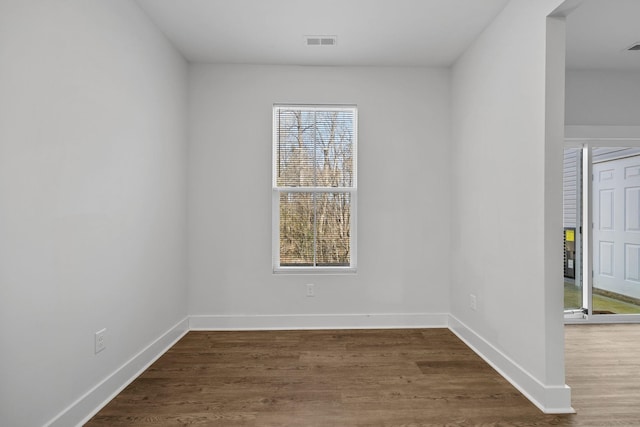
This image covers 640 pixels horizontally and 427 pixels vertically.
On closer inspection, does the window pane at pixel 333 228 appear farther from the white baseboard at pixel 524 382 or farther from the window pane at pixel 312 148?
the white baseboard at pixel 524 382

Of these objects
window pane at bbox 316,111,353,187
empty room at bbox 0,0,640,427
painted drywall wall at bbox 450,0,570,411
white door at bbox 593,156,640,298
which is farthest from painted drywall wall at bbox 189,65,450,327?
white door at bbox 593,156,640,298

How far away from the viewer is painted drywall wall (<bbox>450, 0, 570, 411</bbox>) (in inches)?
82.9

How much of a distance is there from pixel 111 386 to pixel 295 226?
2.06m

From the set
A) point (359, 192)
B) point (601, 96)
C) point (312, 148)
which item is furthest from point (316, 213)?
point (601, 96)

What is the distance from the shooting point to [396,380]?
96.7 inches

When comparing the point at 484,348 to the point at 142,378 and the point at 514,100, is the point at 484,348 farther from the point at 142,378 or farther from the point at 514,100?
the point at 142,378

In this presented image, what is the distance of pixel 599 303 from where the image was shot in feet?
13.6

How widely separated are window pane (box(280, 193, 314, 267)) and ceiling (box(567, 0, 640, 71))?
2.69 metres

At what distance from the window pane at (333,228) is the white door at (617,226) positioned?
9.57ft

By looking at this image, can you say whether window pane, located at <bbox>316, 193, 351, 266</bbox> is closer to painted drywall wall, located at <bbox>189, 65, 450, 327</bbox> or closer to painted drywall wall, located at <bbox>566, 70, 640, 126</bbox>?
painted drywall wall, located at <bbox>189, 65, 450, 327</bbox>

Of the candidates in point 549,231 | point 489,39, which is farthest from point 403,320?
point 489,39

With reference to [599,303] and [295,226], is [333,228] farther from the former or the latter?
[599,303]

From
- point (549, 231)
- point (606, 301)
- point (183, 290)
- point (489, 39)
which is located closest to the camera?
point (549, 231)

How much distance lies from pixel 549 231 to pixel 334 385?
1.71 m
